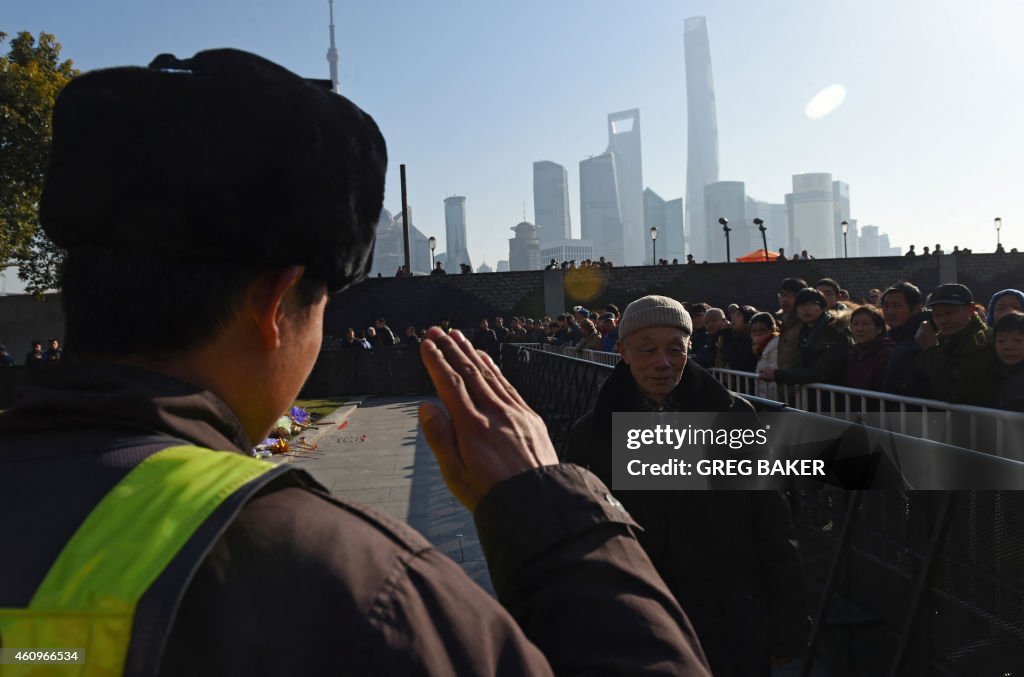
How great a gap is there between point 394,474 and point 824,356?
5508 mm

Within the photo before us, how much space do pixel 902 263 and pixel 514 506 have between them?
35.7 metres

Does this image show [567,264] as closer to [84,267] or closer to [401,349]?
[401,349]

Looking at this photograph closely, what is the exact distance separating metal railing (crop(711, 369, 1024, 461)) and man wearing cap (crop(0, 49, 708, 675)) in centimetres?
364

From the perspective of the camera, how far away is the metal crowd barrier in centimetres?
290

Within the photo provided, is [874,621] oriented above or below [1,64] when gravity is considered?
below

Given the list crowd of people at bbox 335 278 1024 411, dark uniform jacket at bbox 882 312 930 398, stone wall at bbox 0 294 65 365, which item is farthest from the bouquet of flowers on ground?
stone wall at bbox 0 294 65 365

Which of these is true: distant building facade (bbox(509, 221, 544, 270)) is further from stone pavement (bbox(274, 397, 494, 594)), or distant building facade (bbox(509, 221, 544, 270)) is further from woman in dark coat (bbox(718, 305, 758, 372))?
woman in dark coat (bbox(718, 305, 758, 372))

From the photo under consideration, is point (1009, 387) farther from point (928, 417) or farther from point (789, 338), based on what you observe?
point (789, 338)

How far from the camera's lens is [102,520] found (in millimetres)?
713

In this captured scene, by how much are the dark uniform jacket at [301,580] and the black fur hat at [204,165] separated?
0.59 feet

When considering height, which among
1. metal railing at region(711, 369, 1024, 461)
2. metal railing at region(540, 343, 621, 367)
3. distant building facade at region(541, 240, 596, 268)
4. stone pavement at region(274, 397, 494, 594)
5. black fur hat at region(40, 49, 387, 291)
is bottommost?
stone pavement at region(274, 397, 494, 594)

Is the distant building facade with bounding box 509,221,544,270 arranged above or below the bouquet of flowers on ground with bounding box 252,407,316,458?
above

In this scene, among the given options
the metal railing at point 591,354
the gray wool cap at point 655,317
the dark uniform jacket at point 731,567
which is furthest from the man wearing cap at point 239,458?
the metal railing at point 591,354

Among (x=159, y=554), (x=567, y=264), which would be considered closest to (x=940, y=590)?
(x=159, y=554)
